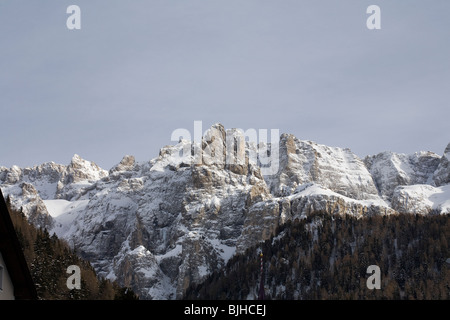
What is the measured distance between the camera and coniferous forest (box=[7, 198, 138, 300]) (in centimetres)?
11681

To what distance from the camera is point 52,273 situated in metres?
134

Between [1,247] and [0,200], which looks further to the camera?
[1,247]

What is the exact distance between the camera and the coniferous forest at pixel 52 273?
4599 inches

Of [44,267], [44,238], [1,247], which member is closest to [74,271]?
[44,238]
